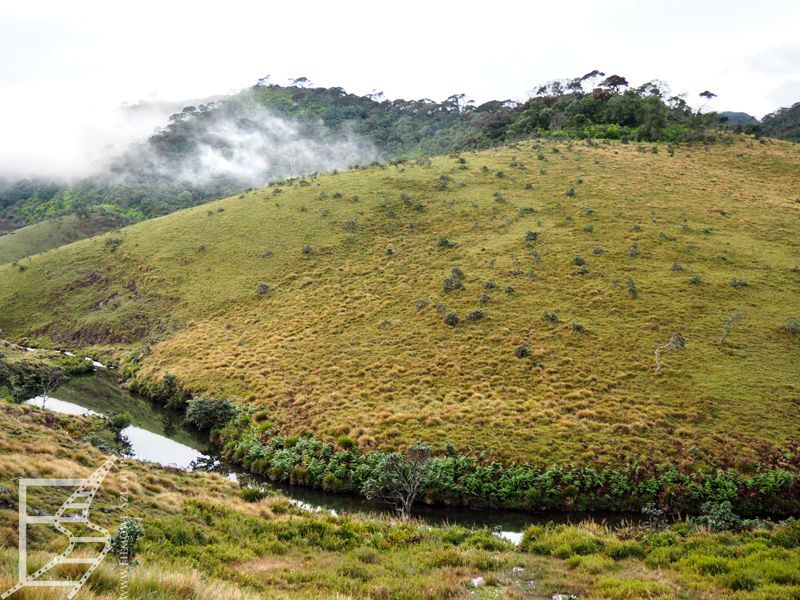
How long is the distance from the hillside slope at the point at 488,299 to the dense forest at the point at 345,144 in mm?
20693

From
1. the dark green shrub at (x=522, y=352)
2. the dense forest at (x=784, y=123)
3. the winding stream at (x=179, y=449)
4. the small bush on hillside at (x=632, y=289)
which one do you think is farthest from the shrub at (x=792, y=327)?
the dense forest at (x=784, y=123)

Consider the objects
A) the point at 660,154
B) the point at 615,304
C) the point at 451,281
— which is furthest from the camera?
the point at 660,154

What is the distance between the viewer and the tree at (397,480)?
75.4ft

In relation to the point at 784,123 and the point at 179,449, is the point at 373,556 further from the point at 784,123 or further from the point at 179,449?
the point at 784,123

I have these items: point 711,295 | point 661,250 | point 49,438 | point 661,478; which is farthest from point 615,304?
point 49,438

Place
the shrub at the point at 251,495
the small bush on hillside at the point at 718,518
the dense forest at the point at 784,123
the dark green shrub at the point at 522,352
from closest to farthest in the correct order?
the small bush on hillside at the point at 718,518
the shrub at the point at 251,495
the dark green shrub at the point at 522,352
the dense forest at the point at 784,123

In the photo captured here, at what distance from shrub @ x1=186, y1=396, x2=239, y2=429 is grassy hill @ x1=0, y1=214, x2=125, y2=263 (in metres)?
91.5

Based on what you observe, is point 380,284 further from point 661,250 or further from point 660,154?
point 660,154

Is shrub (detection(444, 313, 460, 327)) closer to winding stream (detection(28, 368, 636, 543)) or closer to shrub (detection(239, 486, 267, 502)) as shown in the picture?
winding stream (detection(28, 368, 636, 543))

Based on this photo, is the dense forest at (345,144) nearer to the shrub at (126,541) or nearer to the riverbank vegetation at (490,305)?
the riverbank vegetation at (490,305)

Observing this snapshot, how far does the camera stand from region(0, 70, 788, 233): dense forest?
102 meters

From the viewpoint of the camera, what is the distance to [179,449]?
31.3 m

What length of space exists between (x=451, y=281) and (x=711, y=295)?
22.6 meters

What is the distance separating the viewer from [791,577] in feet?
35.6
